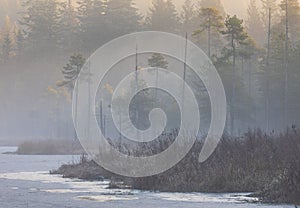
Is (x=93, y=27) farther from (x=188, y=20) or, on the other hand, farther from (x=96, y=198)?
(x=96, y=198)

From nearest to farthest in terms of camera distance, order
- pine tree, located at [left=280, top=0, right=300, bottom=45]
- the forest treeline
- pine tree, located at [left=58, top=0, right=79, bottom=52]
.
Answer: the forest treeline
pine tree, located at [left=280, top=0, right=300, bottom=45]
pine tree, located at [left=58, top=0, right=79, bottom=52]

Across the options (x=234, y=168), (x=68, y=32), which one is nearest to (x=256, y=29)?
(x=68, y=32)

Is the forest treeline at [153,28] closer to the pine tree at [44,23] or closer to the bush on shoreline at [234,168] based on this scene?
the pine tree at [44,23]

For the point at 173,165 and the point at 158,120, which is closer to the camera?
the point at 173,165

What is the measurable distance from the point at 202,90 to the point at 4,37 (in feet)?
191

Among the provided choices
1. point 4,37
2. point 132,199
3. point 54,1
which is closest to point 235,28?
point 132,199

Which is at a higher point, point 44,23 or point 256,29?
point 44,23

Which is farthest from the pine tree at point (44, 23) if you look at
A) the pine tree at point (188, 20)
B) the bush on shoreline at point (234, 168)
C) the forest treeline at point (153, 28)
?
→ the bush on shoreline at point (234, 168)

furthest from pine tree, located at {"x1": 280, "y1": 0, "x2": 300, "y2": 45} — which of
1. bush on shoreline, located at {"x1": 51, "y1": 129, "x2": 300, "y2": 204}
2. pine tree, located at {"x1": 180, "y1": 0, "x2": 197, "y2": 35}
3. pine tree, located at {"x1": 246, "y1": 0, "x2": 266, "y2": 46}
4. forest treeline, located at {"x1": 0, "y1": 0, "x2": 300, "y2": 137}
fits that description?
bush on shoreline, located at {"x1": 51, "y1": 129, "x2": 300, "y2": 204}

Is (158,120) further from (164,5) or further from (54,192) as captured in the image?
(54,192)

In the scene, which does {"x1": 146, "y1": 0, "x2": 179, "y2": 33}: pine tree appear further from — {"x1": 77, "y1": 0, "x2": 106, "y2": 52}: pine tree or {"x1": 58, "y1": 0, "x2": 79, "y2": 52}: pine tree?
{"x1": 58, "y1": 0, "x2": 79, "y2": 52}: pine tree

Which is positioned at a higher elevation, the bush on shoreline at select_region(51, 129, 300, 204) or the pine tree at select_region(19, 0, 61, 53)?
the pine tree at select_region(19, 0, 61, 53)

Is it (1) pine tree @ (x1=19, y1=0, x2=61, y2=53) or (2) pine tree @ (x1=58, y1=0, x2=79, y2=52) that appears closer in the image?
(2) pine tree @ (x1=58, y1=0, x2=79, y2=52)

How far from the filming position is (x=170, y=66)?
99.2 m
